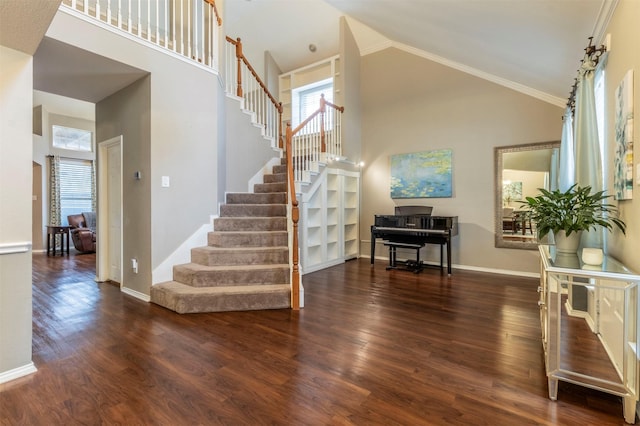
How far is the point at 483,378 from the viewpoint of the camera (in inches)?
72.2

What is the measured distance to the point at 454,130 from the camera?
5035 millimetres

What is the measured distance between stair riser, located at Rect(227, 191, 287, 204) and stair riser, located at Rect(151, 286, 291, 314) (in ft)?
5.63

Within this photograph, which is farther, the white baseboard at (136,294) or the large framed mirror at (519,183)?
the large framed mirror at (519,183)

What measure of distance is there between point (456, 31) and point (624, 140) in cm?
244

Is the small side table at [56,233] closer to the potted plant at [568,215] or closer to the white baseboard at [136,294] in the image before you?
the white baseboard at [136,294]

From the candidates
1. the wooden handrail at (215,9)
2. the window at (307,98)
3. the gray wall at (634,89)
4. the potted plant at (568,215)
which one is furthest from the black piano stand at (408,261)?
the wooden handrail at (215,9)

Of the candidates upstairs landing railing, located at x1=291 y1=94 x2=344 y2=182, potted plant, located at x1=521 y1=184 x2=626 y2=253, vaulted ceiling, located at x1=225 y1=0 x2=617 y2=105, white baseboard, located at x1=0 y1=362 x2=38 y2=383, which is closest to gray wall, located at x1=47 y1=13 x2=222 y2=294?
white baseboard, located at x1=0 y1=362 x2=38 y2=383

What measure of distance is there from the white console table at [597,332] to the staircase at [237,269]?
2.23 metres

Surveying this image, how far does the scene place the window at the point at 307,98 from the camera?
665 centimetres

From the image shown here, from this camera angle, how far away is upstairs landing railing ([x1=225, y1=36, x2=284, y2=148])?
4793 mm

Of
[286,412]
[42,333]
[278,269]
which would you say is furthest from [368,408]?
[42,333]

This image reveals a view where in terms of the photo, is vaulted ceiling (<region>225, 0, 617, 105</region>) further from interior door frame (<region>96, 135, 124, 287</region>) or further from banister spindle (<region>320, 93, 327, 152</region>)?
interior door frame (<region>96, 135, 124, 287</region>)

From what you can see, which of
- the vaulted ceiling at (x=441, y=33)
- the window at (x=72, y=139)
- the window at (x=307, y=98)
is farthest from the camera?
the window at (x=72, y=139)

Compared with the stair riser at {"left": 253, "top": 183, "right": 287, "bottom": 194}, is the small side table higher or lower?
lower
